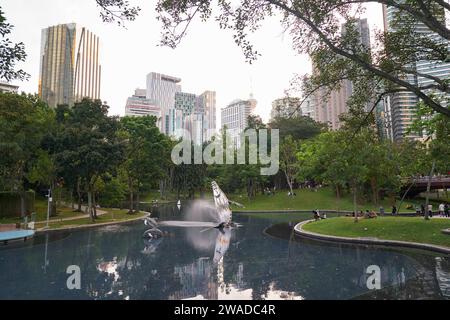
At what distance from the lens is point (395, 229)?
63.2ft

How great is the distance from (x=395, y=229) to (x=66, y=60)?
119366 millimetres

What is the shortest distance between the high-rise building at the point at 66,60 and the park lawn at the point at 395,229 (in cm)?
10347

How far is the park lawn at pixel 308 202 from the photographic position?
43.7 m

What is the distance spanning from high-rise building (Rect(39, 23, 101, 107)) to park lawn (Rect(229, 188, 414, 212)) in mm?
82674

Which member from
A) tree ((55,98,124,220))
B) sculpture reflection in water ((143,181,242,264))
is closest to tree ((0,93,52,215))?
tree ((55,98,124,220))

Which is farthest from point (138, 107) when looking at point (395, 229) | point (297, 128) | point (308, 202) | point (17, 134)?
point (395, 229)

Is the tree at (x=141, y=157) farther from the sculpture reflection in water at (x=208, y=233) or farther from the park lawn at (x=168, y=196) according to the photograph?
the park lawn at (x=168, y=196)

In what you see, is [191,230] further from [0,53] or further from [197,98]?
[197,98]

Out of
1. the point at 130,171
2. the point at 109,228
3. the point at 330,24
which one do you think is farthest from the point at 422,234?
the point at 130,171

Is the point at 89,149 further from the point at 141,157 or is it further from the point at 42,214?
the point at 42,214

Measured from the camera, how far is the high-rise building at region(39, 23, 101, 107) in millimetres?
104500

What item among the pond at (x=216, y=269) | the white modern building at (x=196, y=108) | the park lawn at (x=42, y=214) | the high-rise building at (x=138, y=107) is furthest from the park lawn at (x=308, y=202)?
the high-rise building at (x=138, y=107)
